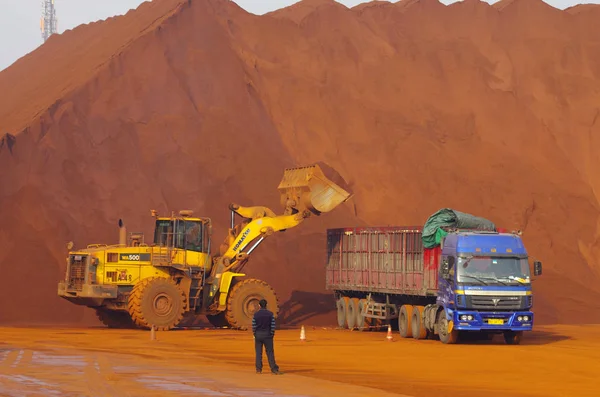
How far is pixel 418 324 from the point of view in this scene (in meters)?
34.7

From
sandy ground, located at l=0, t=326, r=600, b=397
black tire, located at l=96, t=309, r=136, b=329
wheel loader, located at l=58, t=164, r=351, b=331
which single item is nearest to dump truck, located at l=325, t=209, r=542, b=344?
sandy ground, located at l=0, t=326, r=600, b=397

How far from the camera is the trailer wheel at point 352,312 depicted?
131 ft

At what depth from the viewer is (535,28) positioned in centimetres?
7862

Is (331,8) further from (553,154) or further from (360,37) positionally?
(553,154)

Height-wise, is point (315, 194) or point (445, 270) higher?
point (315, 194)

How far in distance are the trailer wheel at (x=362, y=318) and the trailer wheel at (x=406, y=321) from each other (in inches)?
112

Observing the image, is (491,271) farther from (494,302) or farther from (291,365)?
(291,365)

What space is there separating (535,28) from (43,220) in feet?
140

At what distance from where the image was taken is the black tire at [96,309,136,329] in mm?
40094

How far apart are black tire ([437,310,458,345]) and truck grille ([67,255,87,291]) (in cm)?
1265

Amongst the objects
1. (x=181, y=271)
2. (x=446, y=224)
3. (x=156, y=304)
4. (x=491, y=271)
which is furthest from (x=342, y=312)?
(x=491, y=271)

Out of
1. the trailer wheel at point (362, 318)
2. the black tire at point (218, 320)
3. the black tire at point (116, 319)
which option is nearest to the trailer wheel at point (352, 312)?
the trailer wheel at point (362, 318)

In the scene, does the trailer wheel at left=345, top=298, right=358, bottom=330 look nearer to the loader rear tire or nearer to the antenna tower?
the loader rear tire

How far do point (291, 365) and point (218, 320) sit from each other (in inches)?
605
